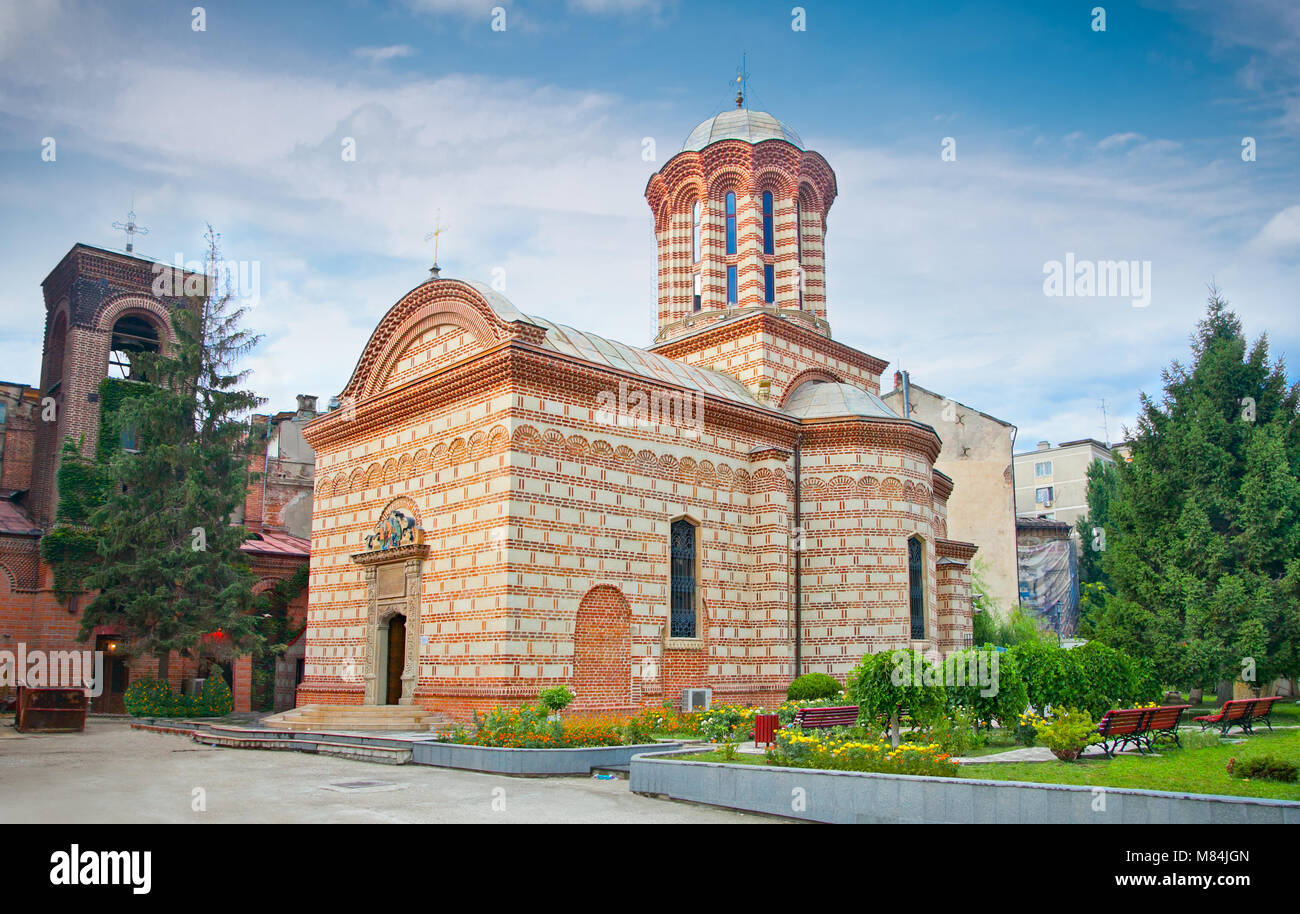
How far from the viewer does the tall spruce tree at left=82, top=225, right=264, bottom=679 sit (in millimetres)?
25266

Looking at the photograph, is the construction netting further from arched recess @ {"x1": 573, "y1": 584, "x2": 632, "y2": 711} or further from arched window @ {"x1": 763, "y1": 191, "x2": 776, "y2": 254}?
arched recess @ {"x1": 573, "y1": 584, "x2": 632, "y2": 711}

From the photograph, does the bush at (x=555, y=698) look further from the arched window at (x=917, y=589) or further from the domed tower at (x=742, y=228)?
the domed tower at (x=742, y=228)

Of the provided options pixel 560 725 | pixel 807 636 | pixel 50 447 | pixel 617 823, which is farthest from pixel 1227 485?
pixel 50 447

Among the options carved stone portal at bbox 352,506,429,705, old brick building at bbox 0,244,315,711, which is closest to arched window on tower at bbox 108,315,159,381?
old brick building at bbox 0,244,315,711

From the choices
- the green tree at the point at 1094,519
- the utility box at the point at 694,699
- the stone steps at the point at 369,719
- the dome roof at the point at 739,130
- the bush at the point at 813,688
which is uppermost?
the dome roof at the point at 739,130

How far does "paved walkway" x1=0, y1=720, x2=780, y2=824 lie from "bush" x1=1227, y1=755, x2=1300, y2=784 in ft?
16.1

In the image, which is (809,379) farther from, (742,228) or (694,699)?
(694,699)

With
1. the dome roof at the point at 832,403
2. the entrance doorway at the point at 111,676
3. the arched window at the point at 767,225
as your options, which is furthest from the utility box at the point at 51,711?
the arched window at the point at 767,225

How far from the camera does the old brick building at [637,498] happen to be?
59.1 feet

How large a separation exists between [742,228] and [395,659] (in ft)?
45.6

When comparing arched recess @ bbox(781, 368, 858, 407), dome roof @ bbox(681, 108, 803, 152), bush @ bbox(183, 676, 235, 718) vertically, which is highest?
dome roof @ bbox(681, 108, 803, 152)

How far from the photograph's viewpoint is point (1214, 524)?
22.3 metres

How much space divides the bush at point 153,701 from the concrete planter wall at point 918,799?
59.1ft
